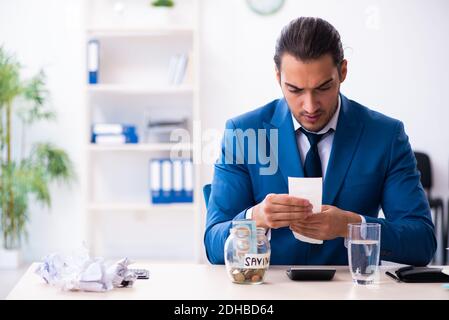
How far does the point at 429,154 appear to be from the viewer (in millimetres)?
4828

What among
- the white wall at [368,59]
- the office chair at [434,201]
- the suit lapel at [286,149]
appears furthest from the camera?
the white wall at [368,59]

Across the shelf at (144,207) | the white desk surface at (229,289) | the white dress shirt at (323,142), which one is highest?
→ the white dress shirt at (323,142)

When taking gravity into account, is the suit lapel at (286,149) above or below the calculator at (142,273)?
above

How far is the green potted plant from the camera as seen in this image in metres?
4.58

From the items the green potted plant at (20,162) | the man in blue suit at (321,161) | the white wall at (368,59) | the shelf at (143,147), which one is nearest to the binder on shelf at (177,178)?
the shelf at (143,147)

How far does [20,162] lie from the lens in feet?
15.9

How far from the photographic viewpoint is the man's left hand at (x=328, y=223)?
1765 mm

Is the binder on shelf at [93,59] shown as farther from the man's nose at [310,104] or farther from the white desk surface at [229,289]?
the white desk surface at [229,289]

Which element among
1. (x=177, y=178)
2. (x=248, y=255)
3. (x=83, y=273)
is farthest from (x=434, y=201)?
(x=83, y=273)

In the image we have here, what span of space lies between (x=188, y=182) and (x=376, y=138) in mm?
2715

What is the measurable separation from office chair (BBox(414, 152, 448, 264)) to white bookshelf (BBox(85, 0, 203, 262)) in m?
1.44
